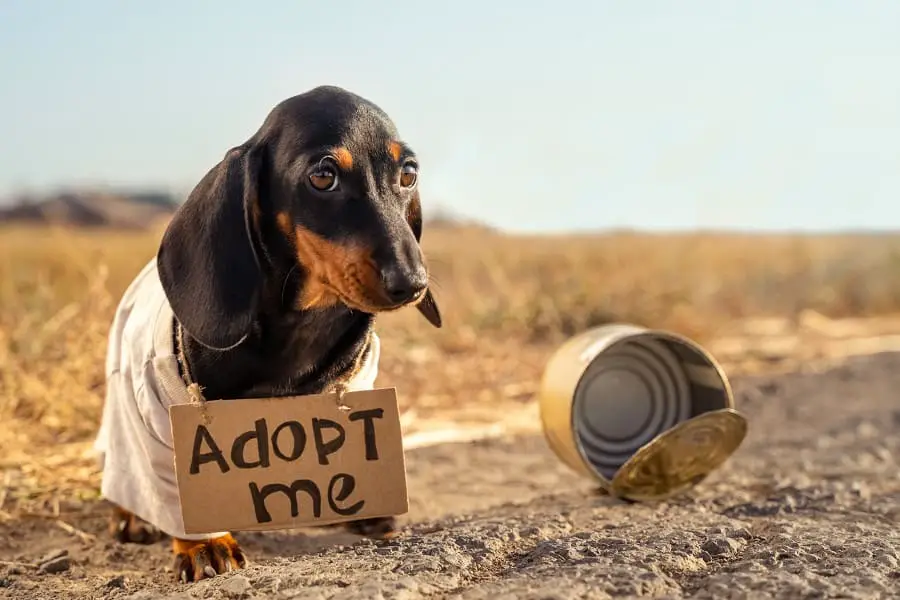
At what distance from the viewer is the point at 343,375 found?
292 cm

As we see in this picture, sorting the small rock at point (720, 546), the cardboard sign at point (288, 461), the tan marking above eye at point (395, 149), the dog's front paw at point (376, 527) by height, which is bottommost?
the dog's front paw at point (376, 527)

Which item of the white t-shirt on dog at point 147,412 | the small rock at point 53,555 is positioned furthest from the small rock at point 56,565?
the white t-shirt on dog at point 147,412

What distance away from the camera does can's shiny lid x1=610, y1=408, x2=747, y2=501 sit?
11.0 ft

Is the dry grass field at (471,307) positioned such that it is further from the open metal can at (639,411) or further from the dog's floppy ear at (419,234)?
the open metal can at (639,411)

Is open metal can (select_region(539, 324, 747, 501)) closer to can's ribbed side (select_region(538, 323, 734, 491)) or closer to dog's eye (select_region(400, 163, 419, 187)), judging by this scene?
can's ribbed side (select_region(538, 323, 734, 491))

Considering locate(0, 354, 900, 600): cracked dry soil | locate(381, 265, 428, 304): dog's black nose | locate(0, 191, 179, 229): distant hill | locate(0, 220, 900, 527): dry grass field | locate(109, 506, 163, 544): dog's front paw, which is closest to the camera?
Answer: locate(0, 354, 900, 600): cracked dry soil

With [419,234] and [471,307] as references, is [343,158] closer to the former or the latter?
[419,234]

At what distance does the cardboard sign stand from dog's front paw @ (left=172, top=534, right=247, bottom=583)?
0.22ft

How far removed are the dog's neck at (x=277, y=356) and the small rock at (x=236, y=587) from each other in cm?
60

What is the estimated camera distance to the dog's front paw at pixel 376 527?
321 cm

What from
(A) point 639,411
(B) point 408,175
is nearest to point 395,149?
(B) point 408,175

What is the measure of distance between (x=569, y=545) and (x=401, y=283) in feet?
2.55

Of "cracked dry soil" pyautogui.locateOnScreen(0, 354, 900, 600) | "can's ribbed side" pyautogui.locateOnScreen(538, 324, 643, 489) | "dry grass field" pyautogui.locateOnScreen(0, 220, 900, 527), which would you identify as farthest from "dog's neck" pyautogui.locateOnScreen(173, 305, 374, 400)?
"can's ribbed side" pyautogui.locateOnScreen(538, 324, 643, 489)

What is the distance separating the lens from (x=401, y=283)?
2434mm
